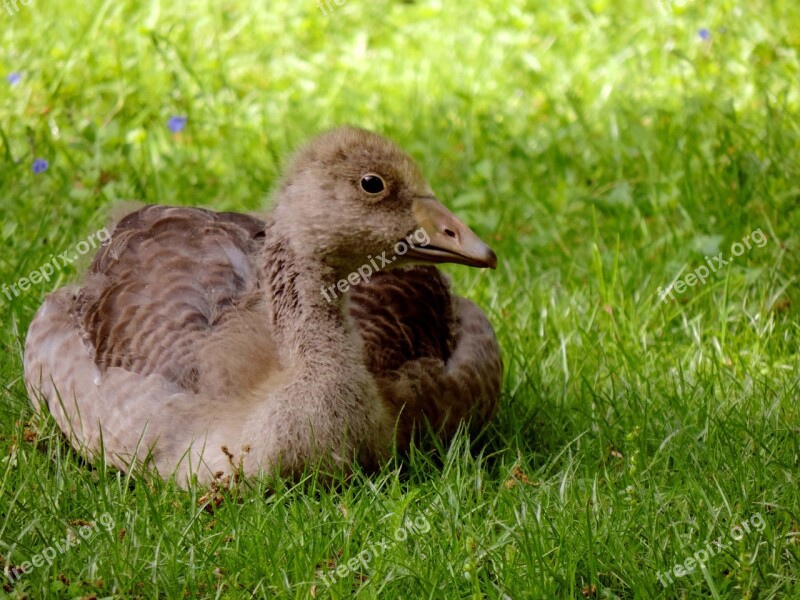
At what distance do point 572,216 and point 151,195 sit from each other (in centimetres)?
224

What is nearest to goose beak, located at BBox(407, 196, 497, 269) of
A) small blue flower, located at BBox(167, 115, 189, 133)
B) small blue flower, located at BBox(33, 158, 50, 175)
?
small blue flower, located at BBox(33, 158, 50, 175)

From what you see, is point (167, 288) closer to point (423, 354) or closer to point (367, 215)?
point (367, 215)

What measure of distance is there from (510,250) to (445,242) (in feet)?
7.14

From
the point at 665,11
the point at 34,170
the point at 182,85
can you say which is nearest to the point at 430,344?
the point at 34,170

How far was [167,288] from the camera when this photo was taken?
4.57 metres
